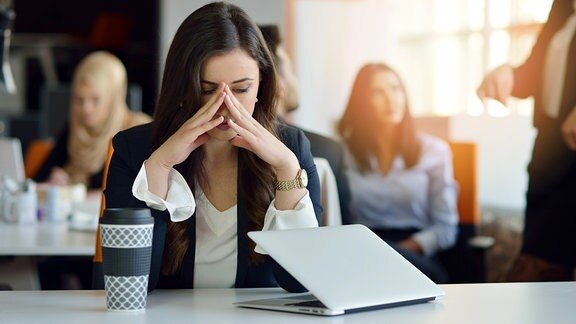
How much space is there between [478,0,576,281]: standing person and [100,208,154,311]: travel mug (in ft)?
7.70

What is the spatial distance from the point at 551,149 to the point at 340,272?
7.55ft

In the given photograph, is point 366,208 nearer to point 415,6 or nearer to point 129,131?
point 415,6

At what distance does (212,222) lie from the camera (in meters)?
2.08

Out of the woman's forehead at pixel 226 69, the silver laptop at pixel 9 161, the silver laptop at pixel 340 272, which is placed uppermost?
the woman's forehead at pixel 226 69

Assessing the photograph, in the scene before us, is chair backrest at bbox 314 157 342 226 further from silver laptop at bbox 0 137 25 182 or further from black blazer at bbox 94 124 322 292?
silver laptop at bbox 0 137 25 182

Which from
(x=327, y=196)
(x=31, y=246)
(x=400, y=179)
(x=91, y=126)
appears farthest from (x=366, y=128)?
(x=31, y=246)

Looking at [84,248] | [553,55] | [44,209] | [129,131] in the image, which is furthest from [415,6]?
[129,131]

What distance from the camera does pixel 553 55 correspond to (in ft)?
12.2

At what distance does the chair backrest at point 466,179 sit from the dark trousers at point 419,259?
22cm

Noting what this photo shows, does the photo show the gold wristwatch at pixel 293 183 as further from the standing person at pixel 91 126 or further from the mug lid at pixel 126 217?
the standing person at pixel 91 126

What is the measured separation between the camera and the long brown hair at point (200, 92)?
201cm

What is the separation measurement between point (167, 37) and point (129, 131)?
4312 mm

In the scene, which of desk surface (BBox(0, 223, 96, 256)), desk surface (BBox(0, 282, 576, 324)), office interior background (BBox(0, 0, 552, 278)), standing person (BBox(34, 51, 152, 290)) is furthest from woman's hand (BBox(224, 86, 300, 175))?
standing person (BBox(34, 51, 152, 290))

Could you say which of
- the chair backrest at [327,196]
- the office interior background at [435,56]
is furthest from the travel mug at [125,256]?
the office interior background at [435,56]
